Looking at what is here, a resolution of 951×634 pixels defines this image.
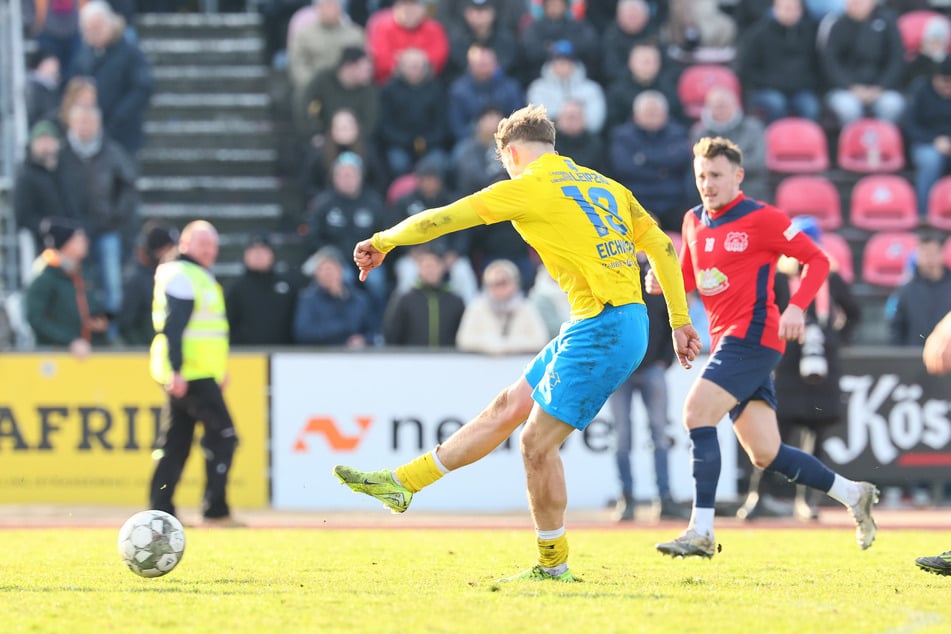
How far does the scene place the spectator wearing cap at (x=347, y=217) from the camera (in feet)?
53.5

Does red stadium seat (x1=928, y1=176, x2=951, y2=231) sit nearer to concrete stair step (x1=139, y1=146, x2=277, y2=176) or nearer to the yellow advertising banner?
concrete stair step (x1=139, y1=146, x2=277, y2=176)

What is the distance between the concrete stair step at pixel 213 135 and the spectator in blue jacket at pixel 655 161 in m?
4.79

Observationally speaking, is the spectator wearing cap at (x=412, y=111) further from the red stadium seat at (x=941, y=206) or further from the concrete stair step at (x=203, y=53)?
the red stadium seat at (x=941, y=206)

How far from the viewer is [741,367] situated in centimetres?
969

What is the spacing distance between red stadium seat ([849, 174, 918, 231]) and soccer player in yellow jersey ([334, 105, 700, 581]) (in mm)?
10169

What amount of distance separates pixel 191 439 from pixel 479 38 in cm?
748

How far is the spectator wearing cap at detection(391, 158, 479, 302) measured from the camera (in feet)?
52.9

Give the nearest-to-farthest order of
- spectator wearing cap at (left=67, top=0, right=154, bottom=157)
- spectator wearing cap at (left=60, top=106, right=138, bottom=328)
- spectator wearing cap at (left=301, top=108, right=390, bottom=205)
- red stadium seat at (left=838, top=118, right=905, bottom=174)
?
→ spectator wearing cap at (left=60, top=106, right=138, bottom=328) < spectator wearing cap at (left=301, top=108, right=390, bottom=205) < spectator wearing cap at (left=67, top=0, right=154, bottom=157) < red stadium seat at (left=838, top=118, right=905, bottom=174)

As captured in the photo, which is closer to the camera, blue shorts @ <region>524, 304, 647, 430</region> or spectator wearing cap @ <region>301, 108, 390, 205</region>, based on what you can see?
blue shorts @ <region>524, 304, 647, 430</region>

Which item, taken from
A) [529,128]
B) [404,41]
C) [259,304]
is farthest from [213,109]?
[529,128]

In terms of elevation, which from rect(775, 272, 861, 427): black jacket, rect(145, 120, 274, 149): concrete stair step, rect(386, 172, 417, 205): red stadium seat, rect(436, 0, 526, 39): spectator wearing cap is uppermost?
rect(436, 0, 526, 39): spectator wearing cap

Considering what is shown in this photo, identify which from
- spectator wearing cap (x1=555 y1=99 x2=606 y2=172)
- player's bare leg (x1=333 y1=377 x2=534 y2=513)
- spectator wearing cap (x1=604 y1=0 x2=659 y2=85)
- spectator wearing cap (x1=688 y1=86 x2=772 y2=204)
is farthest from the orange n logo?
player's bare leg (x1=333 y1=377 x2=534 y2=513)

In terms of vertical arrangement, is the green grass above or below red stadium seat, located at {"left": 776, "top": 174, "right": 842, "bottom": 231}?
below

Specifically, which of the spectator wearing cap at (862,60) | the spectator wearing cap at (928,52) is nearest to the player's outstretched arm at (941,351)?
the spectator wearing cap at (862,60)
